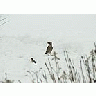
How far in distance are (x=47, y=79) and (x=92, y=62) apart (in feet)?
1.61

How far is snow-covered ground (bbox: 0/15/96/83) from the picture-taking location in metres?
4.38

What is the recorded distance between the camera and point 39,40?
4406 millimetres

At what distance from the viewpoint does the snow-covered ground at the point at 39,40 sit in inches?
172
